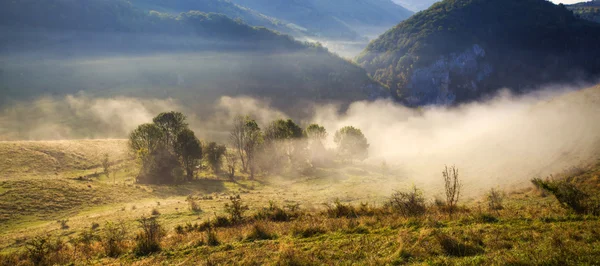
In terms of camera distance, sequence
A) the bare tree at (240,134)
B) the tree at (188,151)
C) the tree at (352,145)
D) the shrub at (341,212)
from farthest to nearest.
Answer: the tree at (352,145)
the bare tree at (240,134)
the tree at (188,151)
the shrub at (341,212)

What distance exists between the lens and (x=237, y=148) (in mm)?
69250

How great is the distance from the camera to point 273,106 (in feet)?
563

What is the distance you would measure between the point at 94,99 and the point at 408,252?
189778 mm

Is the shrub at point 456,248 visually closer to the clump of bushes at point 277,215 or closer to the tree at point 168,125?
the clump of bushes at point 277,215

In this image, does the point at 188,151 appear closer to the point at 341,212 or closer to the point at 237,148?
the point at 237,148

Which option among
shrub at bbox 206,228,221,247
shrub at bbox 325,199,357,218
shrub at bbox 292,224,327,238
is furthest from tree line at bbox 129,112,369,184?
shrub at bbox 292,224,327,238

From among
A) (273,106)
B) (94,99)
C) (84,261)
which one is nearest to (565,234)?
(84,261)

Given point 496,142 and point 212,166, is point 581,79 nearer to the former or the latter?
point 496,142

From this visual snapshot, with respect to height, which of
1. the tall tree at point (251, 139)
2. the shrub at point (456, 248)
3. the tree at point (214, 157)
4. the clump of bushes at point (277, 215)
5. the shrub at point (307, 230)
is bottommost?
the clump of bushes at point (277, 215)

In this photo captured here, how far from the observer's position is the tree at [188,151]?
56.3 metres

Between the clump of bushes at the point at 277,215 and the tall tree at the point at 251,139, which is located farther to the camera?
the tall tree at the point at 251,139

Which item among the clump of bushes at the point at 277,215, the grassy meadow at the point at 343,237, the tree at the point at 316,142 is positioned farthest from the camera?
the tree at the point at 316,142

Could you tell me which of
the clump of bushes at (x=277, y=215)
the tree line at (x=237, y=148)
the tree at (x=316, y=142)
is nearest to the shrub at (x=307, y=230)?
the clump of bushes at (x=277, y=215)

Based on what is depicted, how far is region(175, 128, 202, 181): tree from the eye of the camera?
56.3m
